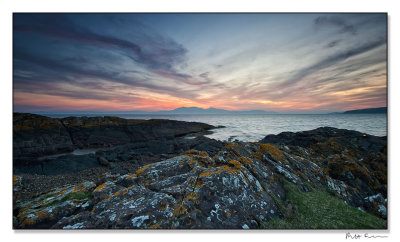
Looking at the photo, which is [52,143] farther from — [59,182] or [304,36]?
[304,36]

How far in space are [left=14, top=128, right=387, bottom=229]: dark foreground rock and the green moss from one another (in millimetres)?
209

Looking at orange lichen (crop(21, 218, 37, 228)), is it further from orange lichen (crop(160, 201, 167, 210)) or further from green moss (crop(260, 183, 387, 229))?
green moss (crop(260, 183, 387, 229))

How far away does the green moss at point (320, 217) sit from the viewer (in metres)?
3.74

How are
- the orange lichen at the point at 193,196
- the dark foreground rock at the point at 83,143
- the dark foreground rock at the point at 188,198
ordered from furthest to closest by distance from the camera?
the dark foreground rock at the point at 83,143
the orange lichen at the point at 193,196
the dark foreground rock at the point at 188,198

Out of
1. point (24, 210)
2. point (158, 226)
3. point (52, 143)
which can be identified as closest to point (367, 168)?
point (158, 226)

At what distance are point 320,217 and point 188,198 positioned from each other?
3669 millimetres

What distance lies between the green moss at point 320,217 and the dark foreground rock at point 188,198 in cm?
21

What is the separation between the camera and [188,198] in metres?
3.49

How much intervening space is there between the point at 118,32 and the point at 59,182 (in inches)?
340

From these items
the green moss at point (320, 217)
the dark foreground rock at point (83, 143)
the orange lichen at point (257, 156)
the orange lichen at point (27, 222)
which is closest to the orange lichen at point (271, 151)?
the orange lichen at point (257, 156)

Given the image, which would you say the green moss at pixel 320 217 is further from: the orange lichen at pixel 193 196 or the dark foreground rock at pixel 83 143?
the dark foreground rock at pixel 83 143

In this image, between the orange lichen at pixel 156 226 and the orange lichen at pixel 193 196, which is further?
the orange lichen at pixel 193 196

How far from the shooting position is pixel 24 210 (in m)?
3.86

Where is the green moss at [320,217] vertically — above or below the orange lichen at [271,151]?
below
